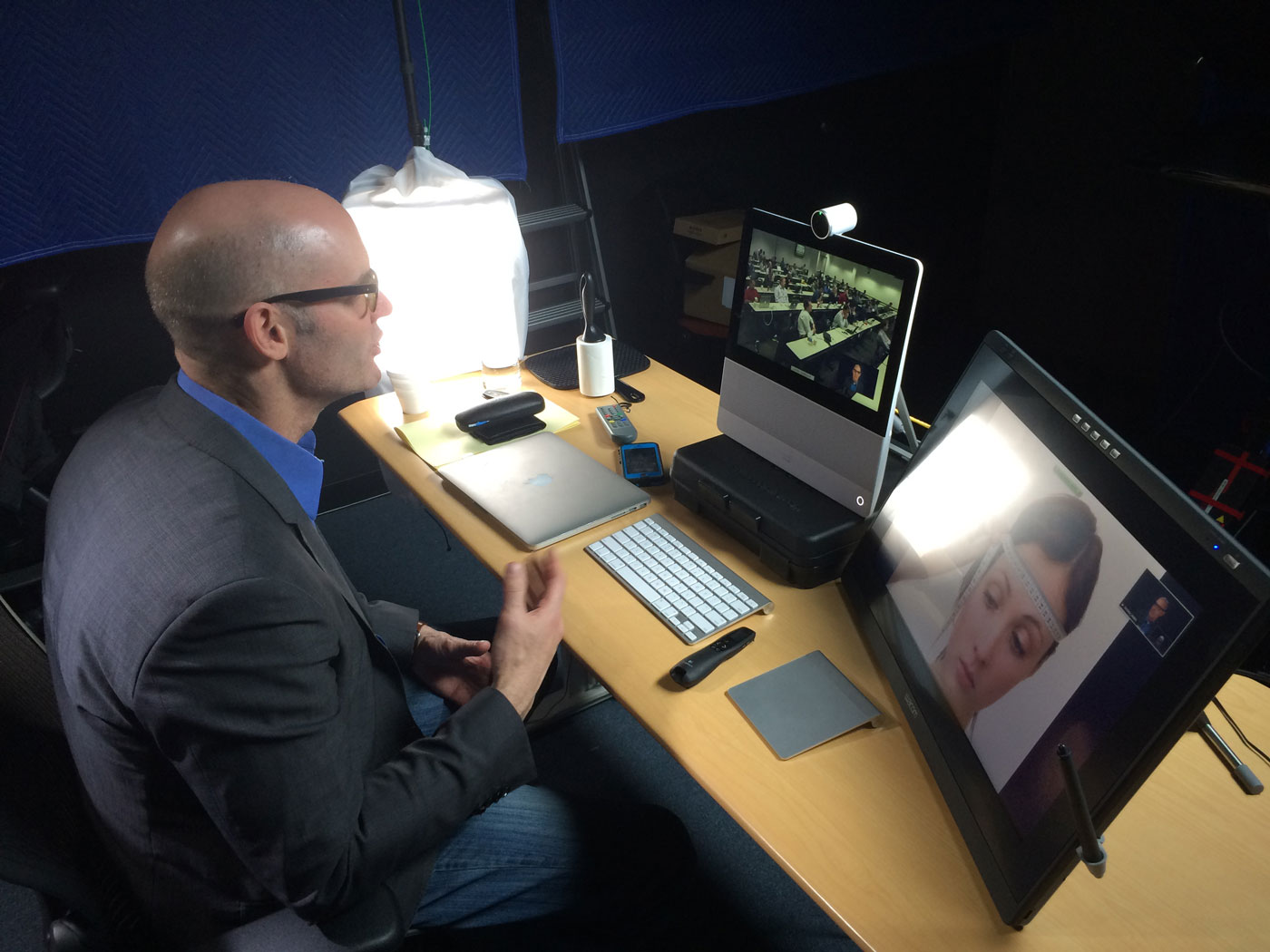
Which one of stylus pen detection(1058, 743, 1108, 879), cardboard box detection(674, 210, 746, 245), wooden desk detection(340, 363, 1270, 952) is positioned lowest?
wooden desk detection(340, 363, 1270, 952)

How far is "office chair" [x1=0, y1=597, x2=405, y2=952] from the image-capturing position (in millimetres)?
746

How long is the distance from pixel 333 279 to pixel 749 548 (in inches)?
29.3

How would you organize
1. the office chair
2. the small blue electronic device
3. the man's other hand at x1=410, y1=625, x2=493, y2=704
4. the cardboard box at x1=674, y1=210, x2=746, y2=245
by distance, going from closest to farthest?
the office chair, the man's other hand at x1=410, y1=625, x2=493, y2=704, the small blue electronic device, the cardboard box at x1=674, y1=210, x2=746, y2=245

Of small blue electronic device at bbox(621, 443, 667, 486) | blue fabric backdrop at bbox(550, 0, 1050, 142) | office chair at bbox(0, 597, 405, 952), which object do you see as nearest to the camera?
office chair at bbox(0, 597, 405, 952)

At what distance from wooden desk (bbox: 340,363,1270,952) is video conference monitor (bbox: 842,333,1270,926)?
1.2 inches

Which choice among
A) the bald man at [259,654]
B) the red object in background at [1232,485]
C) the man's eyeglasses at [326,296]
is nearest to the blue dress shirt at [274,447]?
the bald man at [259,654]

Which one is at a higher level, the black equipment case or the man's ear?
the man's ear

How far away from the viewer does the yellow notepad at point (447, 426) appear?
1.61 metres

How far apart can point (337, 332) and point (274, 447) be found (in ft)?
0.61

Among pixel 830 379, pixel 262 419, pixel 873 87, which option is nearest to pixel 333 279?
pixel 262 419

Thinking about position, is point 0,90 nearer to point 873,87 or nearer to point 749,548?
point 749,548

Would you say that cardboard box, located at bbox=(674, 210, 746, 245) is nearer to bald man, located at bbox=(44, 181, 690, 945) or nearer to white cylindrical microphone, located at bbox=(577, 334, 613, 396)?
white cylindrical microphone, located at bbox=(577, 334, 613, 396)

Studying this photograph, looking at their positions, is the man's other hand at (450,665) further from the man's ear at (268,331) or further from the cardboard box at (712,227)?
the cardboard box at (712,227)

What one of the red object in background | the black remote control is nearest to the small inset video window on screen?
the black remote control
